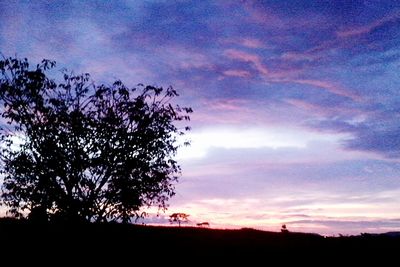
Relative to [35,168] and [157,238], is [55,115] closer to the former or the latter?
[35,168]

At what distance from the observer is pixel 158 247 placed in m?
19.2

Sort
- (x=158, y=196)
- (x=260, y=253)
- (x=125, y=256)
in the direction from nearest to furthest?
1. (x=125, y=256)
2. (x=260, y=253)
3. (x=158, y=196)

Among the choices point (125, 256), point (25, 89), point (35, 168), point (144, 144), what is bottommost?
point (125, 256)

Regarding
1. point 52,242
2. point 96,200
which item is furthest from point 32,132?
point 52,242

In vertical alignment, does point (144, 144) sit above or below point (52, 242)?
above

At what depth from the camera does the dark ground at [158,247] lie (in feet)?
56.6

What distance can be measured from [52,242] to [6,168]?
1326cm

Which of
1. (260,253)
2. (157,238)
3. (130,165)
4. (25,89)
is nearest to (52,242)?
(157,238)

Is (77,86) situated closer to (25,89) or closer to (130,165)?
(25,89)

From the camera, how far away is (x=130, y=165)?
2953 cm

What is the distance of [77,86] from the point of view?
3080cm

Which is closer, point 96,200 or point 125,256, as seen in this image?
point 125,256

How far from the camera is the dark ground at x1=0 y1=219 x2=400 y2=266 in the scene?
17.2 metres

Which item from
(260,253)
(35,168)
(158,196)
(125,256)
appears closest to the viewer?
(125,256)
